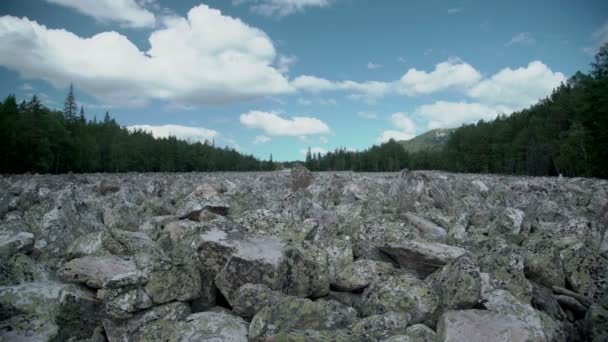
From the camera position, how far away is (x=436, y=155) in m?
142

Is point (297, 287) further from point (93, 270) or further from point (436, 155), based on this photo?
point (436, 155)

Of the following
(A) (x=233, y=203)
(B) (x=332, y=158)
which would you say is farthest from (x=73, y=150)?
(B) (x=332, y=158)

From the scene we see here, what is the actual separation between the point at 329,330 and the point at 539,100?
420 feet

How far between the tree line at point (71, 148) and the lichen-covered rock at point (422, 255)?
6333cm

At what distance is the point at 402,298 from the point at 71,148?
266ft

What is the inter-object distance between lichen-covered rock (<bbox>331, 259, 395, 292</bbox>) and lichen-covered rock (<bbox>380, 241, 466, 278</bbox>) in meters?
0.38

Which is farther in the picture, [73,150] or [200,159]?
[200,159]

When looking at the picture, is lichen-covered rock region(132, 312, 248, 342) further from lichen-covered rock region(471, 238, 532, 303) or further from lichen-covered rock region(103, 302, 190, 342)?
lichen-covered rock region(471, 238, 532, 303)

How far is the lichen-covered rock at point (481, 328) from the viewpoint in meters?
3.03

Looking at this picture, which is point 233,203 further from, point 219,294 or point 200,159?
point 200,159

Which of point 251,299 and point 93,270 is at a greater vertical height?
point 93,270

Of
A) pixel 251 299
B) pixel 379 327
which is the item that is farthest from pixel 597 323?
pixel 251 299

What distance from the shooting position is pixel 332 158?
582 feet

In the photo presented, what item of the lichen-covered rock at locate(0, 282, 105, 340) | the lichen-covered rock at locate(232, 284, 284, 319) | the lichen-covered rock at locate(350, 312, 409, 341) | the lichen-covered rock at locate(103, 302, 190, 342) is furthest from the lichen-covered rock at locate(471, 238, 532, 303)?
the lichen-covered rock at locate(0, 282, 105, 340)
